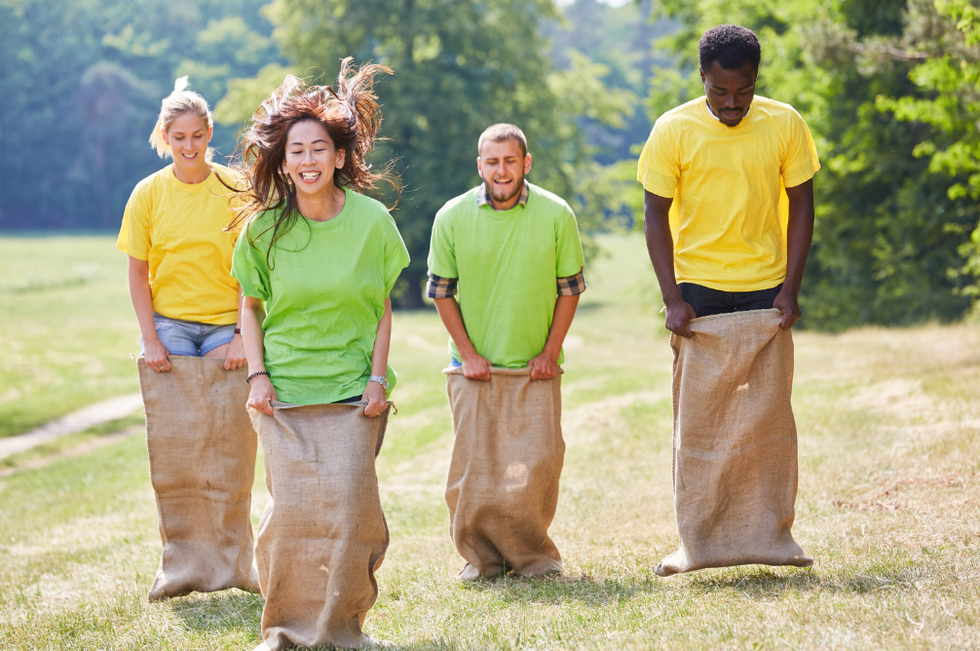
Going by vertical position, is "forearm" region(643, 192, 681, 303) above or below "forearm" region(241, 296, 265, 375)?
above

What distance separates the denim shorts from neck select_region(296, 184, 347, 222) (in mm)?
1361

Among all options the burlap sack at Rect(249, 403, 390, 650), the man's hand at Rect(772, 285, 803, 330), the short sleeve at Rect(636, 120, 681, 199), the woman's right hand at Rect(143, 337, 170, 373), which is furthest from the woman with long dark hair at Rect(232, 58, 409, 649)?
the man's hand at Rect(772, 285, 803, 330)

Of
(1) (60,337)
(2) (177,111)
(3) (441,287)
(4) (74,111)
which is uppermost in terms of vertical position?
(4) (74,111)

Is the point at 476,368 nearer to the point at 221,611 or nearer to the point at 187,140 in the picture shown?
the point at 221,611

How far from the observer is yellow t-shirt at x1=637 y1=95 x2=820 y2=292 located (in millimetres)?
4984

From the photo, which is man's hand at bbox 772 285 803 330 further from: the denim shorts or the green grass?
the green grass

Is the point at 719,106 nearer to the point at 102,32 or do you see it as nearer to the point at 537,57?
the point at 537,57

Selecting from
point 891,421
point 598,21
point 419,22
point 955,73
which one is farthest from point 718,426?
point 598,21

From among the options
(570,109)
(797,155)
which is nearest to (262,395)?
(797,155)

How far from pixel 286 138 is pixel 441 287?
129 centimetres

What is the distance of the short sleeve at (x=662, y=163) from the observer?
504cm

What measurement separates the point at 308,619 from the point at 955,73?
1133cm

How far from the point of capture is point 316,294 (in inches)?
175

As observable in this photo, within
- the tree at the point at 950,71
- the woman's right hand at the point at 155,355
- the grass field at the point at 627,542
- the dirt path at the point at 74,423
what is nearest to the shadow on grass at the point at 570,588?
the grass field at the point at 627,542
